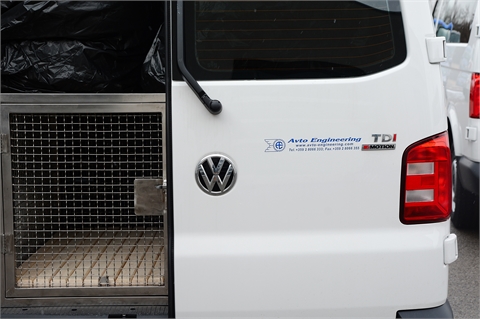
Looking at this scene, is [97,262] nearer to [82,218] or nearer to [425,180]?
[82,218]

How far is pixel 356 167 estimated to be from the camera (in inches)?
106

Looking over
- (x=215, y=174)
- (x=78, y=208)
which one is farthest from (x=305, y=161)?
(x=78, y=208)

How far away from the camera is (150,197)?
9.47 ft

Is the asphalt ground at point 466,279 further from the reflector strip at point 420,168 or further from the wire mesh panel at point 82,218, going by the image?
the wire mesh panel at point 82,218

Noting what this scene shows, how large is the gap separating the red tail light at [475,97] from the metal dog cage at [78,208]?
307 centimetres

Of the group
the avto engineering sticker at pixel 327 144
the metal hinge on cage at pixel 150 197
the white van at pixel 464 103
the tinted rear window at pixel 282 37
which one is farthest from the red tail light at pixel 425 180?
the white van at pixel 464 103

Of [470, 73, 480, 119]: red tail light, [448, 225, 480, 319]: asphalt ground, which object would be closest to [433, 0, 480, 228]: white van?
[470, 73, 480, 119]: red tail light

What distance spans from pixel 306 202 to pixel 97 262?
4.32ft

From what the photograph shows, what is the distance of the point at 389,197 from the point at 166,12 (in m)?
1.18

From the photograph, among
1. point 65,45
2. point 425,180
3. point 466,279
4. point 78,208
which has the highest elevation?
point 65,45

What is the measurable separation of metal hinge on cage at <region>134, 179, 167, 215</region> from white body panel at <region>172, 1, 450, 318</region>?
0.21 meters

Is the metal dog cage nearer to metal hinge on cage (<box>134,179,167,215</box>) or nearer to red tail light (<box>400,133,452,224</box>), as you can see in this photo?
metal hinge on cage (<box>134,179,167,215</box>)

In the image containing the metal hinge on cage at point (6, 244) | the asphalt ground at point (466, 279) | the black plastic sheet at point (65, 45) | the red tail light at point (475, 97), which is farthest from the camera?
the red tail light at point (475, 97)

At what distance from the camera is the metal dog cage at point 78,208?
3.01m
